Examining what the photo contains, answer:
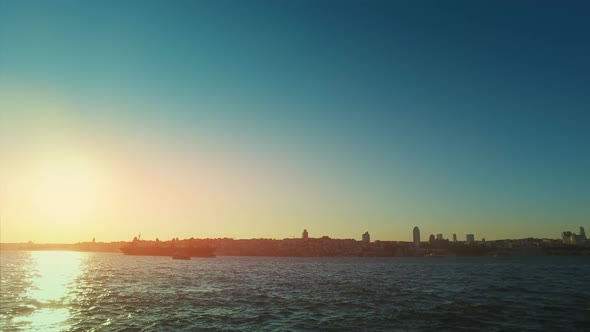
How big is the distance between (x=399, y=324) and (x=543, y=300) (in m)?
25.8

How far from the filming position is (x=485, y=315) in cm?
3372

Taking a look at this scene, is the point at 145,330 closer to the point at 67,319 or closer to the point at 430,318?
the point at 67,319

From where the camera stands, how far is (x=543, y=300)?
43.1 metres

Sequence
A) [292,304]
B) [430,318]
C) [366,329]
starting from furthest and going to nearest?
[292,304] < [430,318] < [366,329]

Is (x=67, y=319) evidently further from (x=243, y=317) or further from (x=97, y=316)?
(x=243, y=317)

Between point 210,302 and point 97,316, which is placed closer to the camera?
point 97,316

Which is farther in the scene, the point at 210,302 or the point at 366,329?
the point at 210,302

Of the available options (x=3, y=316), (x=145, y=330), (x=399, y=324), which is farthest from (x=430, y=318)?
(x=3, y=316)

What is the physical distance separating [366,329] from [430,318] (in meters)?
7.84

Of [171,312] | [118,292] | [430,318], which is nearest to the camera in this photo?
[430,318]

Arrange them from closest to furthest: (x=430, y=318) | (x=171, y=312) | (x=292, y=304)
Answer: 1. (x=430, y=318)
2. (x=171, y=312)
3. (x=292, y=304)

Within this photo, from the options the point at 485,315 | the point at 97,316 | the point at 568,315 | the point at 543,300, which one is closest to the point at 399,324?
the point at 485,315

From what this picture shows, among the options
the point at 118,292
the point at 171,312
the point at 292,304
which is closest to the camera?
the point at 171,312

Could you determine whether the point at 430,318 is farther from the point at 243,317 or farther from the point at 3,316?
the point at 3,316
